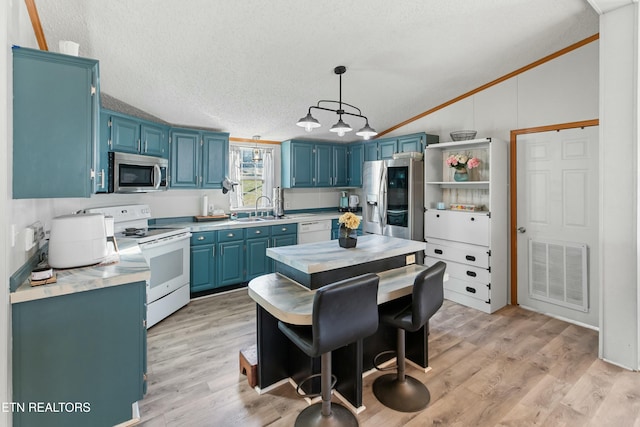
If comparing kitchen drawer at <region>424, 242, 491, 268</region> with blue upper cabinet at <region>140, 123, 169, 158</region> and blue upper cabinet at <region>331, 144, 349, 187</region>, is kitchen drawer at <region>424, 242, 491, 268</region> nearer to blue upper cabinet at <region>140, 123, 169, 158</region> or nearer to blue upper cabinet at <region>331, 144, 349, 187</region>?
blue upper cabinet at <region>331, 144, 349, 187</region>

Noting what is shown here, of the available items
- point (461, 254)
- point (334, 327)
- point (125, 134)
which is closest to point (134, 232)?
point (125, 134)

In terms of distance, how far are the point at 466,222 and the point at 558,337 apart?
4.71 feet

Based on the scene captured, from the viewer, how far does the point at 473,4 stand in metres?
2.52

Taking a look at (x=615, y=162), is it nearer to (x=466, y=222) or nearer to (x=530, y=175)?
(x=530, y=175)

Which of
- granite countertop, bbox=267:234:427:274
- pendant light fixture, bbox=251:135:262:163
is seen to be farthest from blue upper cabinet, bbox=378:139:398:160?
granite countertop, bbox=267:234:427:274

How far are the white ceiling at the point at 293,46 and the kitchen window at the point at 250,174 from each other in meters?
0.89

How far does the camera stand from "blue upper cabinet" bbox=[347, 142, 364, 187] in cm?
546

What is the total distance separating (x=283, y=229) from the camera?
466cm

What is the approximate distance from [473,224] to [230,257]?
308 centimetres

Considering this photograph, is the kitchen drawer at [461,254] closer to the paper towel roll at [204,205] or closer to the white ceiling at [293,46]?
the white ceiling at [293,46]

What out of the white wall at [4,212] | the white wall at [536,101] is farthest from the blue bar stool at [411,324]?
the white wall at [536,101]

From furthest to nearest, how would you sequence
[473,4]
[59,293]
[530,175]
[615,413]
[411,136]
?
1. [411,136]
2. [530,175]
3. [473,4]
4. [615,413]
5. [59,293]

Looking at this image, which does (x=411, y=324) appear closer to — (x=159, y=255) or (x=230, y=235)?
(x=159, y=255)

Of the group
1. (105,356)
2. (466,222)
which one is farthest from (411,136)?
(105,356)
